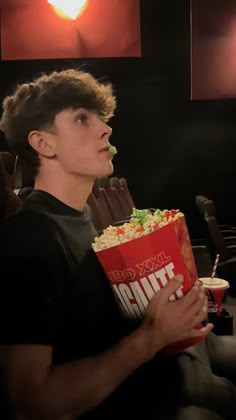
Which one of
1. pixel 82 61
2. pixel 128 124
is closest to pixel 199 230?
pixel 128 124

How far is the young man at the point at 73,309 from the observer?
0.93m

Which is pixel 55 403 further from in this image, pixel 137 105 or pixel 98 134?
pixel 137 105

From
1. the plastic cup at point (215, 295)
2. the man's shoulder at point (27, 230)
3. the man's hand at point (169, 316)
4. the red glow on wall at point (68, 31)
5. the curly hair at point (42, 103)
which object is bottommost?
the plastic cup at point (215, 295)

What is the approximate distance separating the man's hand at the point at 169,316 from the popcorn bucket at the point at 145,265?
2 cm

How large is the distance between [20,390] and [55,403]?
7 centimetres

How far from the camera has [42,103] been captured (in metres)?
1.13

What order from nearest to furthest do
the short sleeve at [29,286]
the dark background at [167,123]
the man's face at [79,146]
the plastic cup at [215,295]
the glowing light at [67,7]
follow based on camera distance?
1. the short sleeve at [29,286]
2. the man's face at [79,146]
3. the plastic cup at [215,295]
4. the glowing light at [67,7]
5. the dark background at [167,123]

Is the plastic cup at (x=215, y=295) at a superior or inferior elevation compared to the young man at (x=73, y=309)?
inferior

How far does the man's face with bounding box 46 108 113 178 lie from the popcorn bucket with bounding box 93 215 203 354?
8.9 inches

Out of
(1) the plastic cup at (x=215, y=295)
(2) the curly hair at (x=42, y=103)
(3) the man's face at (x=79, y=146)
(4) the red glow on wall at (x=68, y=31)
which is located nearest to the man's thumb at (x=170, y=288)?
(3) the man's face at (x=79, y=146)

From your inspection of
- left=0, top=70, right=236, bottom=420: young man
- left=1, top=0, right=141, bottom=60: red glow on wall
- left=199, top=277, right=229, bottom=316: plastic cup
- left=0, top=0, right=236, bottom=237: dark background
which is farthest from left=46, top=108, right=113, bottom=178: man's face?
left=0, top=0, right=236, bottom=237: dark background

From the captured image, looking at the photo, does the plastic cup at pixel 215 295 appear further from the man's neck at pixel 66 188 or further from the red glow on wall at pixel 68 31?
the red glow on wall at pixel 68 31

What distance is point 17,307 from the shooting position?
3.04 ft

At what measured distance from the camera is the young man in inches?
36.5
